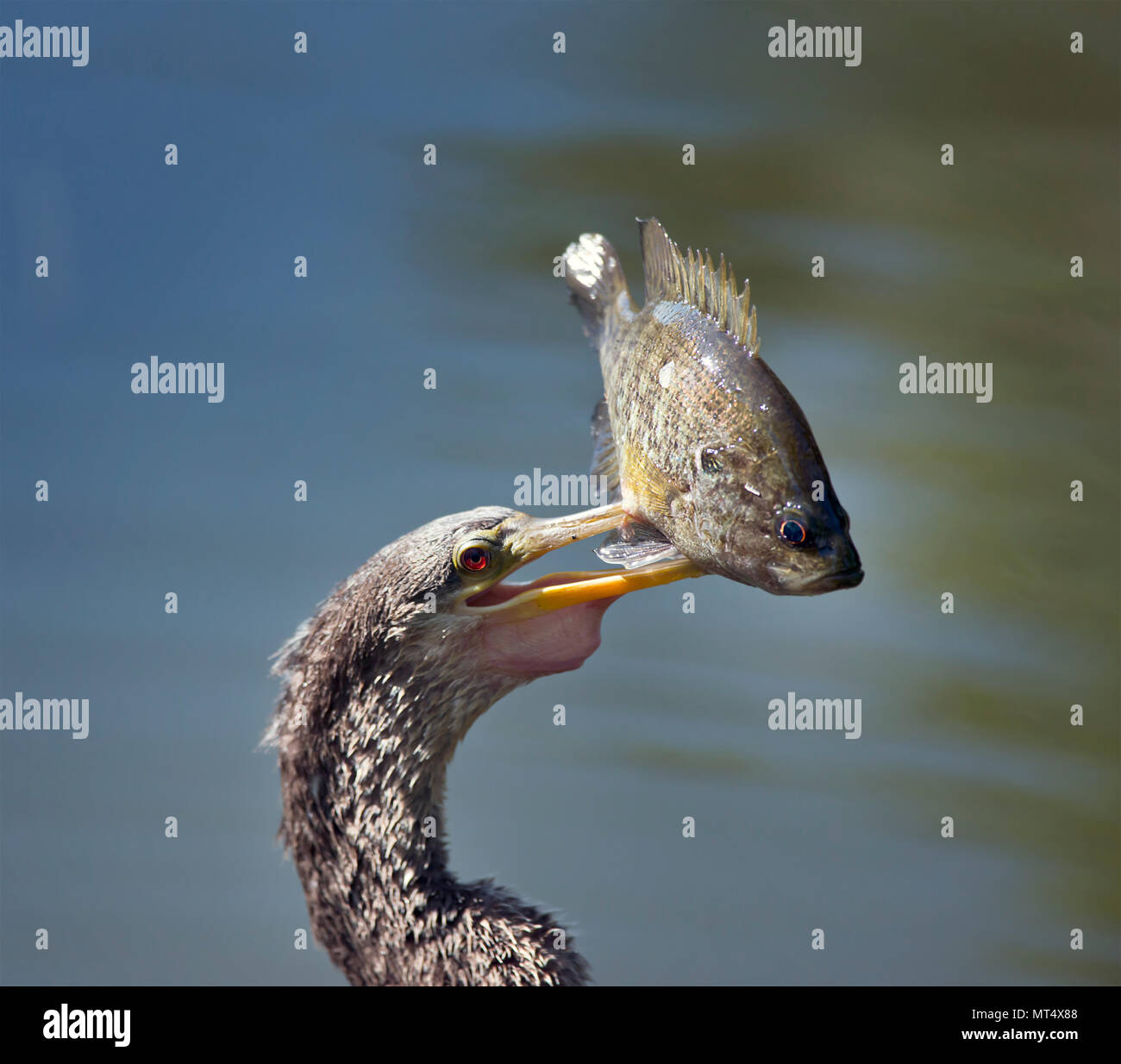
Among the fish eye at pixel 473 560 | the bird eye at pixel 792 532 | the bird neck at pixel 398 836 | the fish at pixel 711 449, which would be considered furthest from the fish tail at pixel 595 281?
the bird neck at pixel 398 836

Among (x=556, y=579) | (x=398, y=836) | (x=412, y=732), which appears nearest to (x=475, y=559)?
(x=556, y=579)

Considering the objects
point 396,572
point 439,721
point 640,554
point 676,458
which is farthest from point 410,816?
point 676,458

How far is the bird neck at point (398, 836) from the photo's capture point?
2074mm

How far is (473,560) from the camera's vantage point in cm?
189

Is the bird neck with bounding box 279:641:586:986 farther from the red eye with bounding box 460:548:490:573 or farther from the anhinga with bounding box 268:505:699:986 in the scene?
the red eye with bounding box 460:548:490:573

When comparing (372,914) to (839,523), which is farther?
(372,914)

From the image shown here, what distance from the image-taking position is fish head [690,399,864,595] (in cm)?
124

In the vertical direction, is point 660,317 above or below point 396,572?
above

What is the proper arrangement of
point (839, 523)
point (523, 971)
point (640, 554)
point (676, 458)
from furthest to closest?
point (523, 971)
point (640, 554)
point (676, 458)
point (839, 523)

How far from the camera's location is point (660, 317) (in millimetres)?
1478

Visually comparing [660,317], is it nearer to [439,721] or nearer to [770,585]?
[770,585]

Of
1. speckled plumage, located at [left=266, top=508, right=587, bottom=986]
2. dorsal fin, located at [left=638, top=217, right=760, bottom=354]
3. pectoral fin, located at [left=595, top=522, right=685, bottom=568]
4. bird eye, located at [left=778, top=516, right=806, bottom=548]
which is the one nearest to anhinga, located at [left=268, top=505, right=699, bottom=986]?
speckled plumage, located at [left=266, top=508, right=587, bottom=986]

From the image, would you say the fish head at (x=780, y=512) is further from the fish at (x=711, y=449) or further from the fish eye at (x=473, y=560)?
the fish eye at (x=473, y=560)
